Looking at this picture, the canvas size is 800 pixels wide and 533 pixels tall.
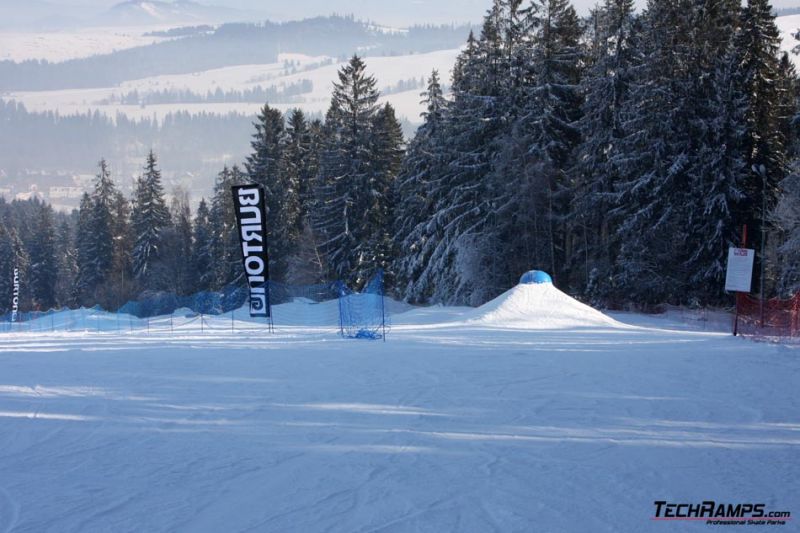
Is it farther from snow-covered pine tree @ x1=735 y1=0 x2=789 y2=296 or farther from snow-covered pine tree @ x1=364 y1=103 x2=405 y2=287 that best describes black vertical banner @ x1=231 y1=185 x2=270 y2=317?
snow-covered pine tree @ x1=364 y1=103 x2=405 y2=287

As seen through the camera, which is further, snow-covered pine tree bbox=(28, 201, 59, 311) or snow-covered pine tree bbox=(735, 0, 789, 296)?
snow-covered pine tree bbox=(28, 201, 59, 311)

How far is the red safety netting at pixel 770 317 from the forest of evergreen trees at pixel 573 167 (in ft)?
11.1

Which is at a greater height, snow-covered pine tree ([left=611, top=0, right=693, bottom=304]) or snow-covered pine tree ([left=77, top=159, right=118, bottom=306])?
snow-covered pine tree ([left=611, top=0, right=693, bottom=304])

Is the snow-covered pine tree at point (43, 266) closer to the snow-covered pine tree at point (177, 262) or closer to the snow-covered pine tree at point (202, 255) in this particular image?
the snow-covered pine tree at point (177, 262)

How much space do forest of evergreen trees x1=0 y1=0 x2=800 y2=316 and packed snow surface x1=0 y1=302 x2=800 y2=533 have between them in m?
15.2

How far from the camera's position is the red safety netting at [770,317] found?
66.6 ft

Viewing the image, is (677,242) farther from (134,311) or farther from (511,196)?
(134,311)

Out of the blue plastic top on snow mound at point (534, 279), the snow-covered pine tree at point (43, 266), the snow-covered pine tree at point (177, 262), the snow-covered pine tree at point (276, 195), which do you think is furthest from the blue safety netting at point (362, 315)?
the snow-covered pine tree at point (43, 266)

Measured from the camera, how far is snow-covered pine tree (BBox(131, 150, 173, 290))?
71500mm

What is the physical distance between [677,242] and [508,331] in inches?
611

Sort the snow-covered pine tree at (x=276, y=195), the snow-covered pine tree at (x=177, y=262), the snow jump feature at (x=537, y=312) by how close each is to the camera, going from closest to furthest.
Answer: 1. the snow jump feature at (x=537, y=312)
2. the snow-covered pine tree at (x=276, y=195)
3. the snow-covered pine tree at (x=177, y=262)

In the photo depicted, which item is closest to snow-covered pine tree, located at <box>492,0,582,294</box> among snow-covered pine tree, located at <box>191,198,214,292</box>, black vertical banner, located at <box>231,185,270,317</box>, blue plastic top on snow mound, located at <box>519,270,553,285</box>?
blue plastic top on snow mound, located at <box>519,270,553,285</box>

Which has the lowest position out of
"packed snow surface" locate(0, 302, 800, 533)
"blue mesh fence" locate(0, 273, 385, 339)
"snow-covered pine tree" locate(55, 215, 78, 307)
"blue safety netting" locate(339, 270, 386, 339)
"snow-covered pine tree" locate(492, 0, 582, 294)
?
"snow-covered pine tree" locate(55, 215, 78, 307)

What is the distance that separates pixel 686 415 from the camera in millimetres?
10062
